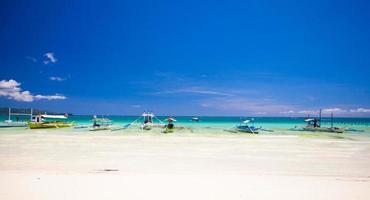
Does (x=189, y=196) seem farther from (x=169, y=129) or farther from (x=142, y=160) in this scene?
(x=169, y=129)

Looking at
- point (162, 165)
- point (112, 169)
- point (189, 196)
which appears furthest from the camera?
point (162, 165)

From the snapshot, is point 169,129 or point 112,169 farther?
point 169,129

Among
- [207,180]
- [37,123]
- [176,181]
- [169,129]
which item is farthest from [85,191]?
[37,123]

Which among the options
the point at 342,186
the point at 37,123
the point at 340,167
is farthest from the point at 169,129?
the point at 342,186

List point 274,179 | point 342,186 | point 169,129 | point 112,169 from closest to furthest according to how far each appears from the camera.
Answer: point 342,186 → point 274,179 → point 112,169 → point 169,129

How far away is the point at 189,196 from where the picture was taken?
659 cm

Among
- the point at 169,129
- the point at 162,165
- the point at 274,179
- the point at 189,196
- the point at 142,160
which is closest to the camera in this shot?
the point at 189,196

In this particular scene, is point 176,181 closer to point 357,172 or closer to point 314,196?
point 314,196

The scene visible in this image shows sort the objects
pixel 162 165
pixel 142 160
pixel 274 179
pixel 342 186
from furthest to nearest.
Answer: pixel 142 160, pixel 162 165, pixel 274 179, pixel 342 186

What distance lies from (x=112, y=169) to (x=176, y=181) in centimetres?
325

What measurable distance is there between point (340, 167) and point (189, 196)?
316 inches

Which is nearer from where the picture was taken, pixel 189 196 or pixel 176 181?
pixel 189 196

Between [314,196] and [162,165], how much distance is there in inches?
247

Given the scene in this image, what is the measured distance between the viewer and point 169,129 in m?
40.4
